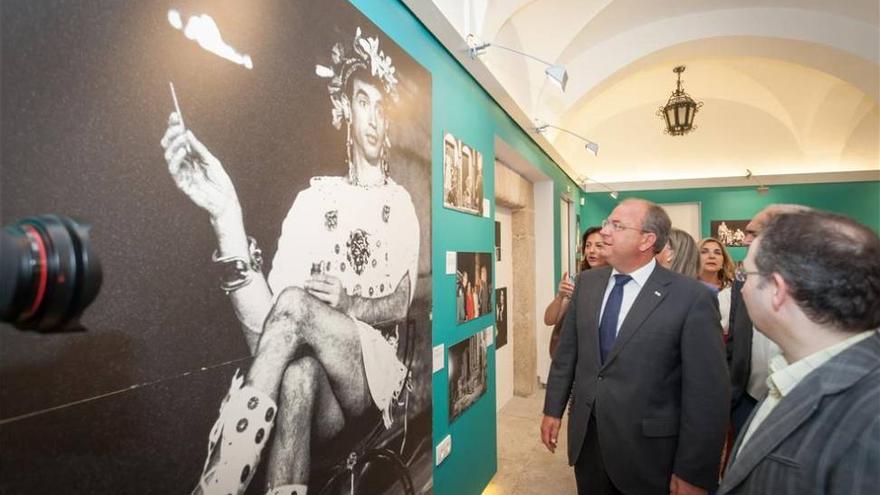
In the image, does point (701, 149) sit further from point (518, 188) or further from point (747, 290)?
point (747, 290)

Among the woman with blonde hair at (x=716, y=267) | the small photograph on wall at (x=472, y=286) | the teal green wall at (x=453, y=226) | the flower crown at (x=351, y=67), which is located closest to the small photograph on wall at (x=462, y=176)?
the teal green wall at (x=453, y=226)

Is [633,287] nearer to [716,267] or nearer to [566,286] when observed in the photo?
[566,286]

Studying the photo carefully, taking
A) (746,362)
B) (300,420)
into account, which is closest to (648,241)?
(746,362)

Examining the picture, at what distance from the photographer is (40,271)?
457 mm

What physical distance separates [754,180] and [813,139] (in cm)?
116

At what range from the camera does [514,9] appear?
3.54 m

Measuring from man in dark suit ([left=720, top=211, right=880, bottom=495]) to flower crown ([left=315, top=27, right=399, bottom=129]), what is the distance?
1.42 m

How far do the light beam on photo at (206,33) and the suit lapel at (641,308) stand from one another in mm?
1870

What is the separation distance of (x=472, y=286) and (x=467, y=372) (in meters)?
0.59

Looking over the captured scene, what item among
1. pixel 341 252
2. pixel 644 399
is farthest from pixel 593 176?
pixel 341 252

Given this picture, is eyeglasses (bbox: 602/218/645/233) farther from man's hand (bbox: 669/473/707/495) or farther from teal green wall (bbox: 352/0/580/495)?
man's hand (bbox: 669/473/707/495)

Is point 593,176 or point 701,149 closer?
point 701,149

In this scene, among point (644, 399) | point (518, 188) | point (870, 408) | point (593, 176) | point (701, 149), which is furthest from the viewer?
point (593, 176)

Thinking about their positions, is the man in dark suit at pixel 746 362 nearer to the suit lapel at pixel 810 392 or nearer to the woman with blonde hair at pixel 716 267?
the woman with blonde hair at pixel 716 267
